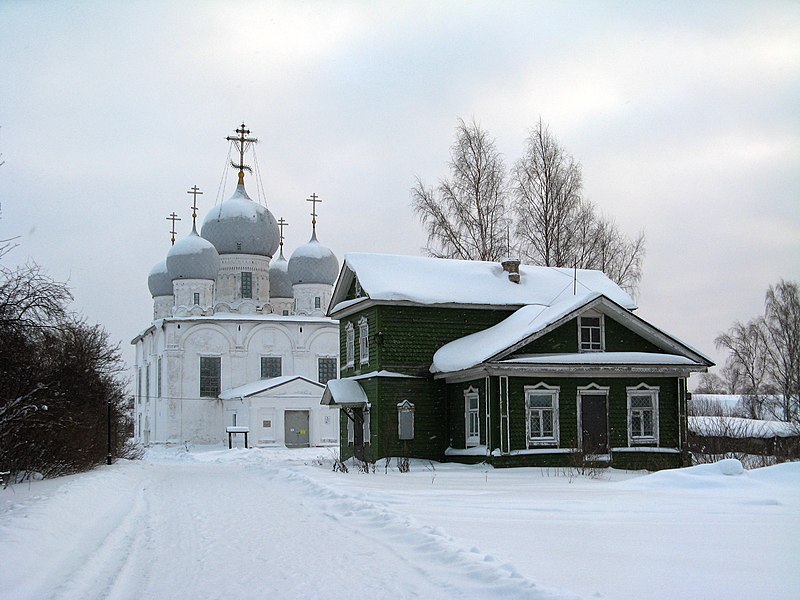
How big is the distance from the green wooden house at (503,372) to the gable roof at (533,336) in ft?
0.15

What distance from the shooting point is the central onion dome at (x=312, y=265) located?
55.7 m

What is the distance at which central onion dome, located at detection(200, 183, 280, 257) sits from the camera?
5397 centimetres

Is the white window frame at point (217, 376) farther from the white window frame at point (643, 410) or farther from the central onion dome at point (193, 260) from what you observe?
the white window frame at point (643, 410)

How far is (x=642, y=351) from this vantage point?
85.6 feet

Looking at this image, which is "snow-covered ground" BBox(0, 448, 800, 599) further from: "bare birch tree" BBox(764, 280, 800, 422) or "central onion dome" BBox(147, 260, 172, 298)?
"central onion dome" BBox(147, 260, 172, 298)

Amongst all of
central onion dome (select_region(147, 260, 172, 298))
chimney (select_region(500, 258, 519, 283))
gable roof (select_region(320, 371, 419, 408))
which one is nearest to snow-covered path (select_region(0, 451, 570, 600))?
gable roof (select_region(320, 371, 419, 408))

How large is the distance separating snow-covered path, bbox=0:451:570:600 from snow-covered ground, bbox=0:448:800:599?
0.08ft

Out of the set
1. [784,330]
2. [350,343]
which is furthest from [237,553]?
[784,330]

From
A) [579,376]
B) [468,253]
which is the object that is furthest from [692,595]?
[468,253]

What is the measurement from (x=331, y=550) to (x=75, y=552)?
2.88 m

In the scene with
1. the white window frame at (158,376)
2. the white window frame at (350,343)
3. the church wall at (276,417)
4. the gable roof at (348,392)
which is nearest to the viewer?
the gable roof at (348,392)

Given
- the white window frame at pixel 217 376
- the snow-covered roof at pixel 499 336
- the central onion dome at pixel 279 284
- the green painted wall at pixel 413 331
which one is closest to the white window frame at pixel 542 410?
the snow-covered roof at pixel 499 336

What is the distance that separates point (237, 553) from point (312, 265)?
46.3 meters

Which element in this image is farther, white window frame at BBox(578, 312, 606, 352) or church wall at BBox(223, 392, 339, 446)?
church wall at BBox(223, 392, 339, 446)
